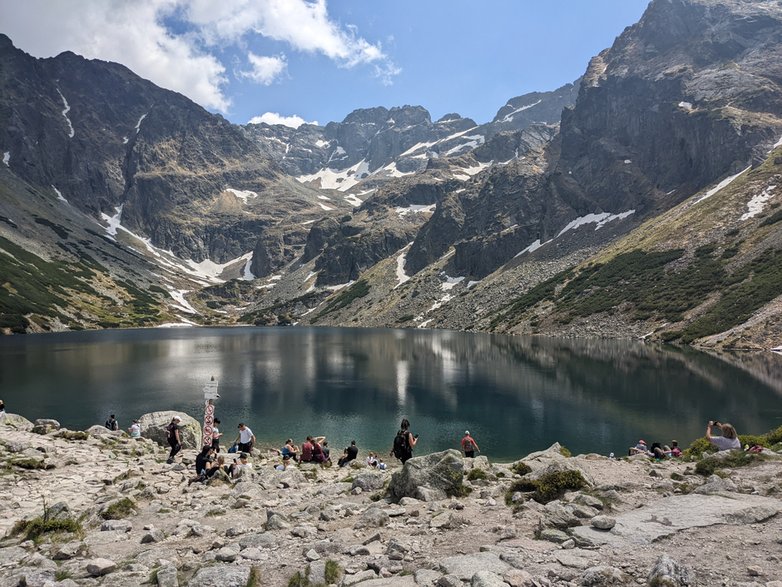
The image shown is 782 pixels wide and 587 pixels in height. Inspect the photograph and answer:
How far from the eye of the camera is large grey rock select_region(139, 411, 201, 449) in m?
34.5

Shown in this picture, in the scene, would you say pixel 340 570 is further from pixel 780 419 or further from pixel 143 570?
pixel 780 419

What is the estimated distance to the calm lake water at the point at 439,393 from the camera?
44.1m

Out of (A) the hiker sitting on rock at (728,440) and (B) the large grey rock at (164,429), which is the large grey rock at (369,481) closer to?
(A) the hiker sitting on rock at (728,440)

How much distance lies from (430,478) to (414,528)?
403 centimetres

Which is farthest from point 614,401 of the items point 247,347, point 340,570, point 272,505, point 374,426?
point 247,347

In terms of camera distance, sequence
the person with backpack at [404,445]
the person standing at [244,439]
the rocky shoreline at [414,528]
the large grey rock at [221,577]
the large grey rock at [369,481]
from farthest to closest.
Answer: the person standing at [244,439]
the person with backpack at [404,445]
the large grey rock at [369,481]
the large grey rock at [221,577]
the rocky shoreline at [414,528]

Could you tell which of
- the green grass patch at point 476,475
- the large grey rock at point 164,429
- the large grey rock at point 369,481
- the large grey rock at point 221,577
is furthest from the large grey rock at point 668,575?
the large grey rock at point 164,429

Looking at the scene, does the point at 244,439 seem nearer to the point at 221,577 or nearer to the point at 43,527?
the point at 43,527

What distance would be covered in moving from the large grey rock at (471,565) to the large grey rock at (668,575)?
111 inches

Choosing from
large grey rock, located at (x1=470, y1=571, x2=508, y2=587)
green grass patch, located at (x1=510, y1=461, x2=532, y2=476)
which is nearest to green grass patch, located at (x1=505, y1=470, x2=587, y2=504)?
green grass patch, located at (x1=510, y1=461, x2=532, y2=476)

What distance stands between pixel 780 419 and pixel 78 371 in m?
94.7

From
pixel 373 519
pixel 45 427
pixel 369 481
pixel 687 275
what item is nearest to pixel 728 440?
pixel 369 481

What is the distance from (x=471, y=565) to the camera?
10.4 m

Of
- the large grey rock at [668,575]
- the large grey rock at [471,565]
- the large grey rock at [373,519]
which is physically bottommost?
the large grey rock at [373,519]
